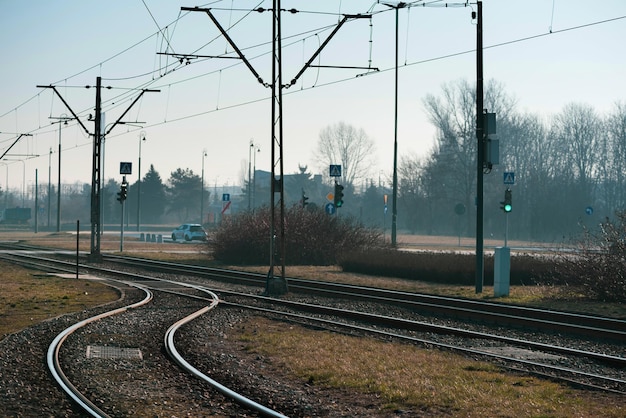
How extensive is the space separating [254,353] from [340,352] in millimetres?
1382

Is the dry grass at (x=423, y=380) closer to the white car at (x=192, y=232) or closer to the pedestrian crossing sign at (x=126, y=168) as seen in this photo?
the pedestrian crossing sign at (x=126, y=168)

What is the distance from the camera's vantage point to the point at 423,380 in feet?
39.5

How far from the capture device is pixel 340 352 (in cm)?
1467

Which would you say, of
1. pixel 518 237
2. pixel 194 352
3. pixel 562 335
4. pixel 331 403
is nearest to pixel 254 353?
pixel 194 352

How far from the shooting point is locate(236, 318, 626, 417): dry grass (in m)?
10.4

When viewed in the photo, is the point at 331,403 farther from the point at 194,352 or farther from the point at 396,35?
the point at 396,35

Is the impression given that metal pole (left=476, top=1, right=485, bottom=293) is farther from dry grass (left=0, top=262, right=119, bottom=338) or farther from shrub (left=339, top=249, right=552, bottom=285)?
dry grass (left=0, top=262, right=119, bottom=338)

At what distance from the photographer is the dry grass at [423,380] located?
10367 mm

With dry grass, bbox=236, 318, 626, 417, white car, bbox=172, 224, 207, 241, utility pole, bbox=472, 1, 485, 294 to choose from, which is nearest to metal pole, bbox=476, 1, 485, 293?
utility pole, bbox=472, 1, 485, 294

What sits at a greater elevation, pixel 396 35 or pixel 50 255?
pixel 396 35

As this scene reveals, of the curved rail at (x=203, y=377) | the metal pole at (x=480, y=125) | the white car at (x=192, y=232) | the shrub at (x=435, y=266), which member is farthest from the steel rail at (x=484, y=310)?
the white car at (x=192, y=232)

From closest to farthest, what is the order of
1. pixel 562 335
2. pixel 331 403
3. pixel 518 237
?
pixel 331 403 < pixel 562 335 < pixel 518 237

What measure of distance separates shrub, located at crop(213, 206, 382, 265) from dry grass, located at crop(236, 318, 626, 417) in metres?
24.4

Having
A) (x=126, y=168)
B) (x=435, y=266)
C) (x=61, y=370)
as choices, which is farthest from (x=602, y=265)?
(x=126, y=168)
